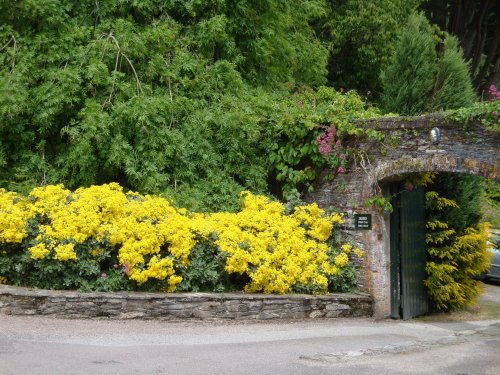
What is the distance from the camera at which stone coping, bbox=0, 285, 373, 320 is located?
26.6 feet

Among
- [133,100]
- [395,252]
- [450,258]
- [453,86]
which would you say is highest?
[453,86]

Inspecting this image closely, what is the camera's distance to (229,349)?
24.4 feet

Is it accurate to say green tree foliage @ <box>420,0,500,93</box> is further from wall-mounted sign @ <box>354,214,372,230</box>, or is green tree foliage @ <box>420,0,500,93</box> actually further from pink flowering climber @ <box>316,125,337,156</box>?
wall-mounted sign @ <box>354,214,372,230</box>

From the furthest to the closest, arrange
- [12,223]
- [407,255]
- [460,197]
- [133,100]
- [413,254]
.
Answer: [460,197]
[413,254]
[407,255]
[133,100]
[12,223]

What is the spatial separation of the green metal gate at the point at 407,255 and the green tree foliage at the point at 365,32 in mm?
8704

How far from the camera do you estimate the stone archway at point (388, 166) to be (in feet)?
30.8

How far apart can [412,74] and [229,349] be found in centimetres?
860

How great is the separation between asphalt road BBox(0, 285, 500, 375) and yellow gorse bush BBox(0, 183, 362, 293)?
0.86 meters

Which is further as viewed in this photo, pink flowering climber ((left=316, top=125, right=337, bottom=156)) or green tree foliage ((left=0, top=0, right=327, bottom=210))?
pink flowering climber ((left=316, top=125, right=337, bottom=156))

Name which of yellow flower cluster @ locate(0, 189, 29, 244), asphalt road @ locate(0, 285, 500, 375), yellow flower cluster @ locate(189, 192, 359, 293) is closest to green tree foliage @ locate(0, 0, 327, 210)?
yellow flower cluster @ locate(189, 192, 359, 293)

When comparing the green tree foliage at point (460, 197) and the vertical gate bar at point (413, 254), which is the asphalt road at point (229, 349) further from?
the green tree foliage at point (460, 197)

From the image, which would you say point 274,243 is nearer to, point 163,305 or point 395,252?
point 163,305

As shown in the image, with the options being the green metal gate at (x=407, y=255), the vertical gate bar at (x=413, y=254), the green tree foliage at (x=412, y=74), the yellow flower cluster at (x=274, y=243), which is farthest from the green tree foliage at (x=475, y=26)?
A: the yellow flower cluster at (x=274, y=243)

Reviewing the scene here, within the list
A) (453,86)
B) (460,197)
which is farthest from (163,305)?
(453,86)
